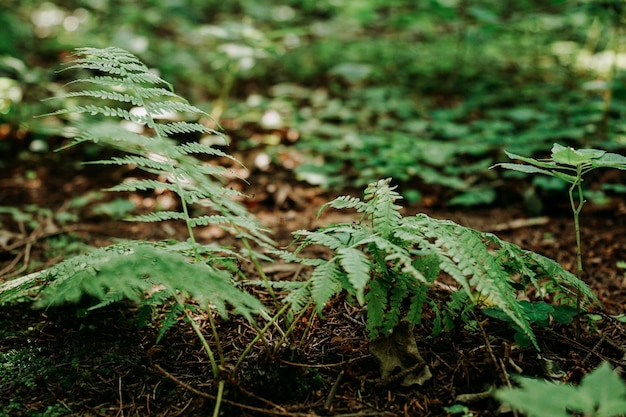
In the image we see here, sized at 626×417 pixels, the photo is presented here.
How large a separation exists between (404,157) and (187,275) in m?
3.15

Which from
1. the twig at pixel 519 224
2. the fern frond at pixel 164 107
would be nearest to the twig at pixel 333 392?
the fern frond at pixel 164 107

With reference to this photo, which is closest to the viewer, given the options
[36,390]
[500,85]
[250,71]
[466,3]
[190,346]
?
[36,390]

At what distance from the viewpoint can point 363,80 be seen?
6.77m

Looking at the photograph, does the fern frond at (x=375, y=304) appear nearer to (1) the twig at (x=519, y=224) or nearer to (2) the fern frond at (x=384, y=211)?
(2) the fern frond at (x=384, y=211)

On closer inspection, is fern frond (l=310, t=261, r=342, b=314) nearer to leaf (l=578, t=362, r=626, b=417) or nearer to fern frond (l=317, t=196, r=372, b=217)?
fern frond (l=317, t=196, r=372, b=217)

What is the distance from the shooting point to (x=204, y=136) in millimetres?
4906

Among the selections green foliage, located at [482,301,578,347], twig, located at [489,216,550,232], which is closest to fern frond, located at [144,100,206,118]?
green foliage, located at [482,301,578,347]

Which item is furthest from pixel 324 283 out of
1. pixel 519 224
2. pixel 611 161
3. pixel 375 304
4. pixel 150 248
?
pixel 519 224

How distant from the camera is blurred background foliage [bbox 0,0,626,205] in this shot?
4.45 m

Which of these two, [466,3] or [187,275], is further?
[466,3]

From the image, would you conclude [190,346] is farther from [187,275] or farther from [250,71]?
[250,71]

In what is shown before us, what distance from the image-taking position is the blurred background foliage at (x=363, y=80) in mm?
4449

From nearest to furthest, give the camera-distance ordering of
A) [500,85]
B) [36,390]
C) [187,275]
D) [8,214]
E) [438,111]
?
1. [187,275]
2. [36,390]
3. [8,214]
4. [438,111]
5. [500,85]

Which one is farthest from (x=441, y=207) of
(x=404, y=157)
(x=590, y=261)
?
(x=590, y=261)
